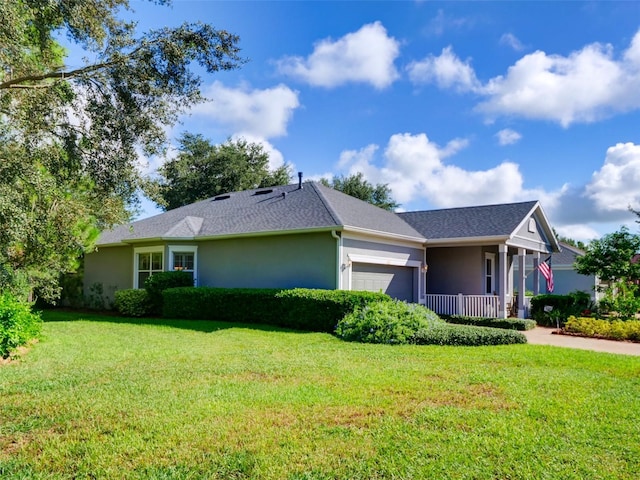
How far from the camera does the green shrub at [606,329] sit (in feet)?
40.6

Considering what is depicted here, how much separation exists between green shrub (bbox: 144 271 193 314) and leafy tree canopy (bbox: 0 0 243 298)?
7412mm

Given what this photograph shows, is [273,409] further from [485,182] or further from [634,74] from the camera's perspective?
[485,182]

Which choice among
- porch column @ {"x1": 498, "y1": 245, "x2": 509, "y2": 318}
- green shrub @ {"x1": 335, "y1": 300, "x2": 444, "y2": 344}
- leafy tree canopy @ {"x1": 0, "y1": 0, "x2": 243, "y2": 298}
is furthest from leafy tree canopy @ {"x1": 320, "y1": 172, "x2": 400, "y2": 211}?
leafy tree canopy @ {"x1": 0, "y1": 0, "x2": 243, "y2": 298}

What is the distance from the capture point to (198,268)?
17141 mm

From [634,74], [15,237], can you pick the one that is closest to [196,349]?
[15,237]

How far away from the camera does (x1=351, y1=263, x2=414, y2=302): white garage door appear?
49.6 ft

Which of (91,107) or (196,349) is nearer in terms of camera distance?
(91,107)

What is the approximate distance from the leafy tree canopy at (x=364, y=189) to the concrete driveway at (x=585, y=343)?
25389 millimetres

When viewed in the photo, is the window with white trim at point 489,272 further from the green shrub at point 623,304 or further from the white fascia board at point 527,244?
the green shrub at point 623,304

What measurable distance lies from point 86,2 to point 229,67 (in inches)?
101

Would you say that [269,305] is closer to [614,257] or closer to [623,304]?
[623,304]

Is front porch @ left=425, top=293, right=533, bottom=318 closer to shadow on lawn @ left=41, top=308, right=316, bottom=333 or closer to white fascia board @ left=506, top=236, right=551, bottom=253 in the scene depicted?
white fascia board @ left=506, top=236, right=551, bottom=253

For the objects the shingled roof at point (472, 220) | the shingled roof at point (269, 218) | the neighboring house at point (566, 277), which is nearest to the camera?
the shingled roof at point (269, 218)

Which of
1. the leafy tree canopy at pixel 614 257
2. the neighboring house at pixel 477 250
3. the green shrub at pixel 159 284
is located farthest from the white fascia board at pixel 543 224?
the green shrub at pixel 159 284
